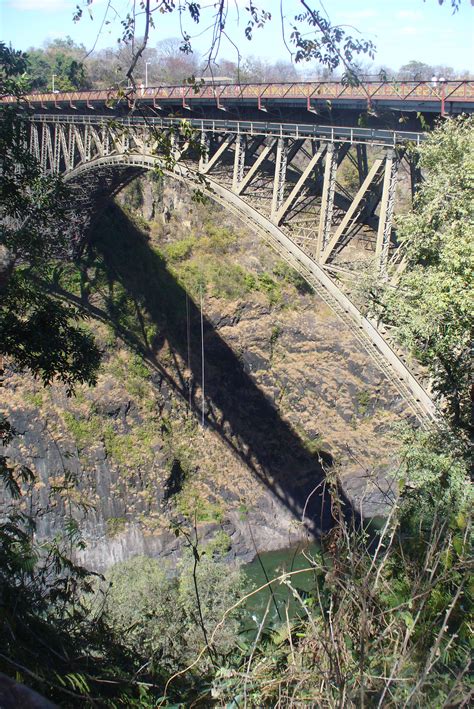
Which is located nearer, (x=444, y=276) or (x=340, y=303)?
(x=444, y=276)

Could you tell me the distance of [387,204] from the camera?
9.55m

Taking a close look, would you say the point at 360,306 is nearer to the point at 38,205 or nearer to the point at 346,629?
the point at 38,205

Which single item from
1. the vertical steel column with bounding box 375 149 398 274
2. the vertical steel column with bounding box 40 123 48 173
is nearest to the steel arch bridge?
the vertical steel column with bounding box 375 149 398 274

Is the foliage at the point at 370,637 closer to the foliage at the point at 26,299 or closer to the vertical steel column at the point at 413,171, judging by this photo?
the foliage at the point at 26,299

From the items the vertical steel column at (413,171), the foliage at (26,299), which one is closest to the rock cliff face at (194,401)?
the vertical steel column at (413,171)

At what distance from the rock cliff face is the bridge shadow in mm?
46

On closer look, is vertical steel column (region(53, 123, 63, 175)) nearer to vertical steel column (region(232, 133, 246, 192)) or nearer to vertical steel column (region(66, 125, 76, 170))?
vertical steel column (region(66, 125, 76, 170))

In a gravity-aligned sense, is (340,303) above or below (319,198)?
below

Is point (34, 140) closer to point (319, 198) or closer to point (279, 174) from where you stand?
point (279, 174)

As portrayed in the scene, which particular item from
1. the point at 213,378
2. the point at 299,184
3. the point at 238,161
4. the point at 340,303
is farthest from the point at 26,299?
the point at 213,378

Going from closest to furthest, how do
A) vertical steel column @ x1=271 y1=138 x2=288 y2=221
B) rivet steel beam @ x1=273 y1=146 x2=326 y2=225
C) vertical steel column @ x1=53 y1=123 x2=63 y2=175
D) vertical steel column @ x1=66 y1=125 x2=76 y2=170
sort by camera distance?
1. rivet steel beam @ x1=273 y1=146 x2=326 y2=225
2. vertical steel column @ x1=271 y1=138 x2=288 y2=221
3. vertical steel column @ x1=66 y1=125 x2=76 y2=170
4. vertical steel column @ x1=53 y1=123 x2=63 y2=175

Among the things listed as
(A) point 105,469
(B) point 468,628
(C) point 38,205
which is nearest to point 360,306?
(C) point 38,205

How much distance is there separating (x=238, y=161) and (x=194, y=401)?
9948 mm

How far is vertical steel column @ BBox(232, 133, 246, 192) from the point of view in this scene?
40.2ft
